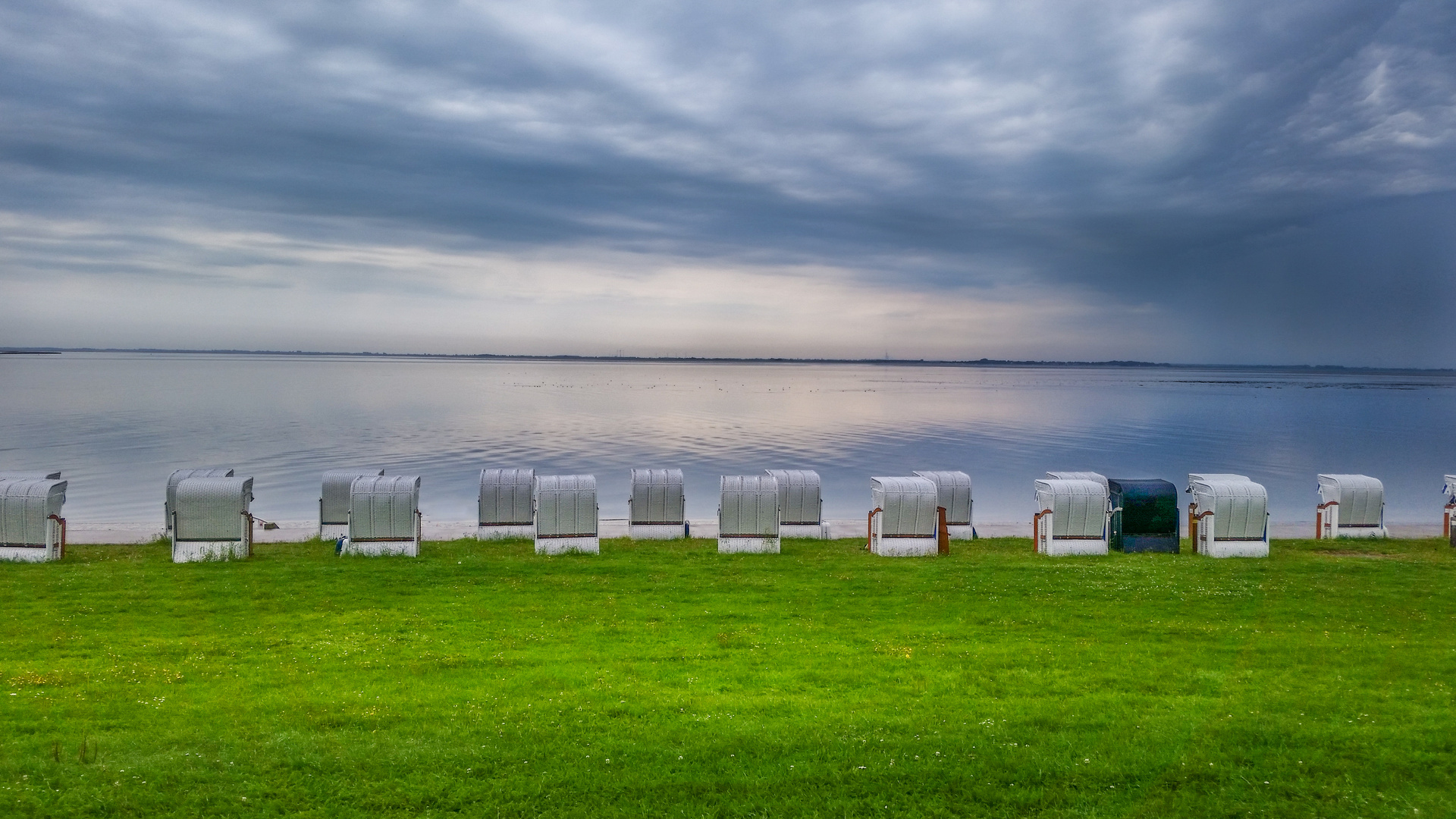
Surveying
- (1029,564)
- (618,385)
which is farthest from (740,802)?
(618,385)

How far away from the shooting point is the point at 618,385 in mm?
165875

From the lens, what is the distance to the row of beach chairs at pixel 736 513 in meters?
19.0

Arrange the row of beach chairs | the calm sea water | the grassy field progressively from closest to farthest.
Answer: the grassy field, the row of beach chairs, the calm sea water

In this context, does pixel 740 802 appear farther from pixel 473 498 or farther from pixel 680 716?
pixel 473 498

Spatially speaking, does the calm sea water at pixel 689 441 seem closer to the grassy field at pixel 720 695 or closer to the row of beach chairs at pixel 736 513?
the row of beach chairs at pixel 736 513

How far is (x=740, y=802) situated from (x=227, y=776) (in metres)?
4.88

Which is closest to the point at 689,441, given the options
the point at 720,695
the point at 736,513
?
the point at 736,513

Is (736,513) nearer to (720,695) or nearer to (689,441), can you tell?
(720,695)

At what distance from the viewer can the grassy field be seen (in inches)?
316

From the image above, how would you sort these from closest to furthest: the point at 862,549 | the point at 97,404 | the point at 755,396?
the point at 862,549 → the point at 97,404 → the point at 755,396

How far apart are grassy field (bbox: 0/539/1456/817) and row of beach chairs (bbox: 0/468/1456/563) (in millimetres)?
1926

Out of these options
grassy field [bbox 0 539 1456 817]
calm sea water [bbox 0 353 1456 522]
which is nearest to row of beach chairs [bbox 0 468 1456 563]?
grassy field [bbox 0 539 1456 817]

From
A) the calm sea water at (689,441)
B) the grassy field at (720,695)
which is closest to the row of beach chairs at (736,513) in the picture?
the grassy field at (720,695)

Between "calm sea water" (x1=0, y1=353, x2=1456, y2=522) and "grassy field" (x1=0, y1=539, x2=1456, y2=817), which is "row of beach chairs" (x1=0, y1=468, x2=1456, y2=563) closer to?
"grassy field" (x1=0, y1=539, x2=1456, y2=817)
